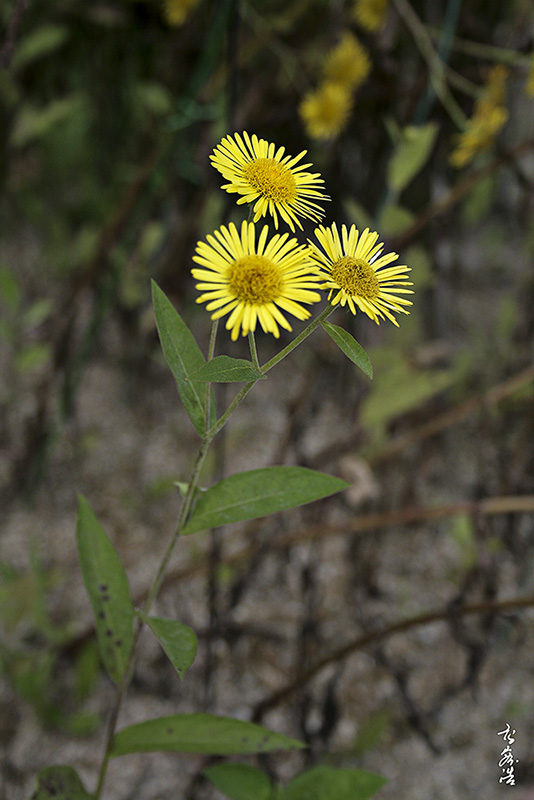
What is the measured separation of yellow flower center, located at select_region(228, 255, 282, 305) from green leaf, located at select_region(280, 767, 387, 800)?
1.26 ft

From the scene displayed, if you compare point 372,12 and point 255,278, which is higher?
point 372,12

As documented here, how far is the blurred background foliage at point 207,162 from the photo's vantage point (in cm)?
72

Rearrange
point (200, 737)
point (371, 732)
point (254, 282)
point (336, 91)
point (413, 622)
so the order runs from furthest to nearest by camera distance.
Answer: point (336, 91) → point (371, 732) → point (413, 622) → point (200, 737) → point (254, 282)

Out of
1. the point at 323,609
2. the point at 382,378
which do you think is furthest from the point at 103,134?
the point at 323,609

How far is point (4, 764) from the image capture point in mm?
648

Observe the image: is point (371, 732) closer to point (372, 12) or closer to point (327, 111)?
point (327, 111)

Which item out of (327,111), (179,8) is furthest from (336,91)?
(179,8)

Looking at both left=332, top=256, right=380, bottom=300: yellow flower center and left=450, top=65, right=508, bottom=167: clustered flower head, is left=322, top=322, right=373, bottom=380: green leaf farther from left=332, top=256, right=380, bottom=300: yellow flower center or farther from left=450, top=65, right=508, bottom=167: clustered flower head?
left=450, top=65, right=508, bottom=167: clustered flower head

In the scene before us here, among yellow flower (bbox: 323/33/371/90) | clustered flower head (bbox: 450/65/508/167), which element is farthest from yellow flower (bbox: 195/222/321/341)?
yellow flower (bbox: 323/33/371/90)

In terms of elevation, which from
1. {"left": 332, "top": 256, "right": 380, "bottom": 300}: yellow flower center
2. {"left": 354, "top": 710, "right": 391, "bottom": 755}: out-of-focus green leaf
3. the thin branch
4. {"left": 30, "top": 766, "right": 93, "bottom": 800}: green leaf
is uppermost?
{"left": 332, "top": 256, "right": 380, "bottom": 300}: yellow flower center

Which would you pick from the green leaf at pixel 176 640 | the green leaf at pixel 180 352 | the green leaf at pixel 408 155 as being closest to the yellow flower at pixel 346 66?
the green leaf at pixel 408 155

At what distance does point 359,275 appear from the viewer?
26cm

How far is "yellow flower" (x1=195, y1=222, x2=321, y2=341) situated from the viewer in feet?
0.79

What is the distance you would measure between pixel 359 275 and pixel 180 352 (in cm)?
12
